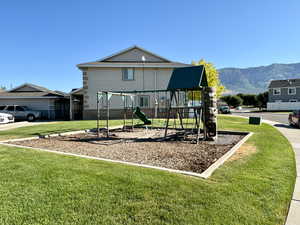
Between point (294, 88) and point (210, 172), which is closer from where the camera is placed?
point (210, 172)

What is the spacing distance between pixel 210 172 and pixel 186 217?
1.64m

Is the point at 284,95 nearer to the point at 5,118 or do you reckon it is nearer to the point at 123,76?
the point at 123,76

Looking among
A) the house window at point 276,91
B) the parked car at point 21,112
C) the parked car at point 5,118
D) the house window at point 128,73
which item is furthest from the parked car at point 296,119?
the house window at point 276,91

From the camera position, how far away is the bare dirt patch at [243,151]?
4.97 meters

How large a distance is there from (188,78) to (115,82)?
1311 cm

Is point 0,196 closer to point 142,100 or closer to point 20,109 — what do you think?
point 142,100

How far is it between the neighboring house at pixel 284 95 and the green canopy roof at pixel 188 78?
1581 inches

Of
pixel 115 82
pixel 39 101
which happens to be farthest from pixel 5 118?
pixel 115 82

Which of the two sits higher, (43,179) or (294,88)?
(294,88)

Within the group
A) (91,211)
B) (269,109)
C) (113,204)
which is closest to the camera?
(91,211)

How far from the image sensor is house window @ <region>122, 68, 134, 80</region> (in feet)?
64.8

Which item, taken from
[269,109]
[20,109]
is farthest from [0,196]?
[269,109]

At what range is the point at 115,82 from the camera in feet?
64.7

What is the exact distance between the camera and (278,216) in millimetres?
2426
